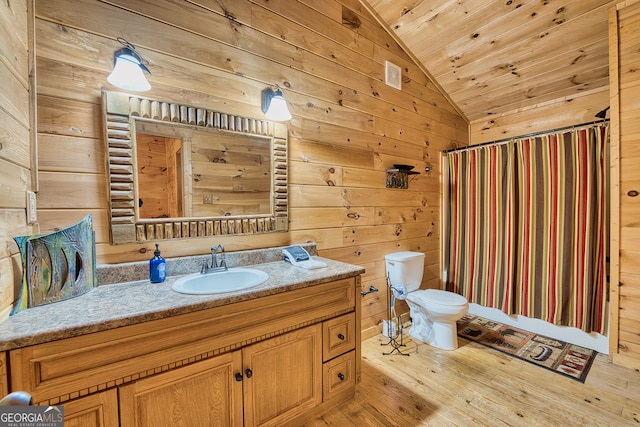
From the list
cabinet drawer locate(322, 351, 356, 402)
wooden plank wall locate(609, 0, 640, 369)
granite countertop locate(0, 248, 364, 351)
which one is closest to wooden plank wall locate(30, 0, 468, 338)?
granite countertop locate(0, 248, 364, 351)

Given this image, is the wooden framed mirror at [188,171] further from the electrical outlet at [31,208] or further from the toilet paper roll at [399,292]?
the toilet paper roll at [399,292]

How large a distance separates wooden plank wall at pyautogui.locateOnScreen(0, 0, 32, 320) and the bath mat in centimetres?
296

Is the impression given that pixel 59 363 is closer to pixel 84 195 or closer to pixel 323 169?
pixel 84 195

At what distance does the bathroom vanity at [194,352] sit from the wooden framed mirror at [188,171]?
0.35m

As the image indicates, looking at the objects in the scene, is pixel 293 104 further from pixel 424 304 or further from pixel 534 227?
pixel 534 227

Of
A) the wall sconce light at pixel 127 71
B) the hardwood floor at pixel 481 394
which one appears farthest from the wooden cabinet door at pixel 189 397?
the wall sconce light at pixel 127 71

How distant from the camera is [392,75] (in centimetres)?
255

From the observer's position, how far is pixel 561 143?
7.33 ft

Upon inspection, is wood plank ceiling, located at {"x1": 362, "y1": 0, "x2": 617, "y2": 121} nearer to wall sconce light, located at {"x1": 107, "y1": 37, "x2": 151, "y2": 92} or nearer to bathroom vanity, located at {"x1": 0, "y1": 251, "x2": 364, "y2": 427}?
wall sconce light, located at {"x1": 107, "y1": 37, "x2": 151, "y2": 92}

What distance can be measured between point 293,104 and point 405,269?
1.66 meters

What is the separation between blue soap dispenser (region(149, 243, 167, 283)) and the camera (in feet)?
4.38

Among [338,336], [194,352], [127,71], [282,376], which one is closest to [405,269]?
[338,336]

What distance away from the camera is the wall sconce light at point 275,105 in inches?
68.8

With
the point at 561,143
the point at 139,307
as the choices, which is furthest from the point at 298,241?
the point at 561,143
